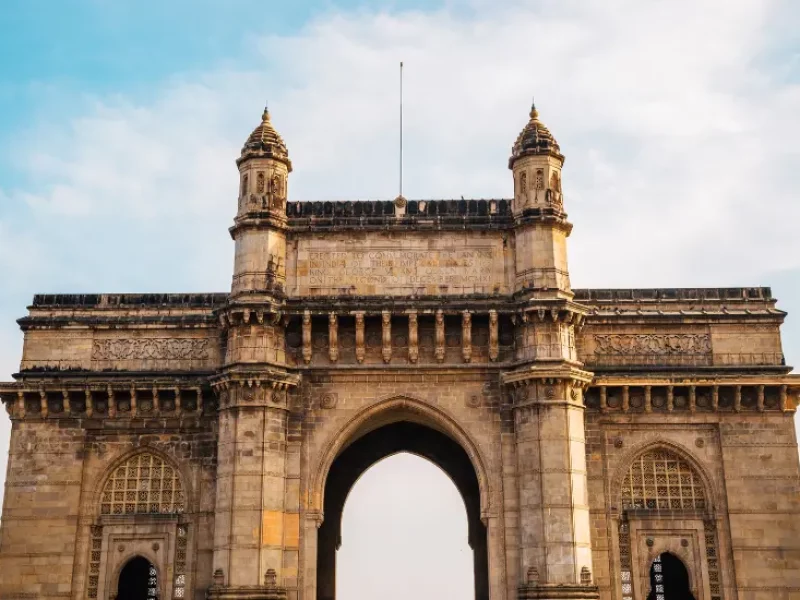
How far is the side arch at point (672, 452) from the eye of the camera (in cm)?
2730

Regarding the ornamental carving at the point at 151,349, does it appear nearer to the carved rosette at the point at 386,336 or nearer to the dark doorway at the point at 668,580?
the carved rosette at the point at 386,336

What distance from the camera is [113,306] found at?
1159 inches

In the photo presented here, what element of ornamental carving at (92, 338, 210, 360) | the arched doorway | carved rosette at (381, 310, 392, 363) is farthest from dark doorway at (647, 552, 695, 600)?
ornamental carving at (92, 338, 210, 360)

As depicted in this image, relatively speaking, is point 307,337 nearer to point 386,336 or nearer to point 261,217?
point 386,336

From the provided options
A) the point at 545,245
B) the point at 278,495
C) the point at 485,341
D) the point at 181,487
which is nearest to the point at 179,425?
the point at 181,487

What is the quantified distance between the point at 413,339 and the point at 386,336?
28.8 inches

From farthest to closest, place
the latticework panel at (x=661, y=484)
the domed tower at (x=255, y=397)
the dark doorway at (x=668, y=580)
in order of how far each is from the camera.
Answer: the dark doorway at (x=668, y=580) → the latticework panel at (x=661, y=484) → the domed tower at (x=255, y=397)

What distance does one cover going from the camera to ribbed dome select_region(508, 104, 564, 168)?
28.2 m

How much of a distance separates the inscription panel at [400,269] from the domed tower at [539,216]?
37.4 inches

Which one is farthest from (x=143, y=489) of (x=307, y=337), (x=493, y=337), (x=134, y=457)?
(x=493, y=337)

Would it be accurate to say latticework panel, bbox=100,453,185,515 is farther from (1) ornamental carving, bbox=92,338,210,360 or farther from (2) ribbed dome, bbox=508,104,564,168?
(2) ribbed dome, bbox=508,104,564,168

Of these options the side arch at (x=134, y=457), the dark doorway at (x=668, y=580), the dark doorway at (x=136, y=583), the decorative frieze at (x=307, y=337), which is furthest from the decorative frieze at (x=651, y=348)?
the dark doorway at (x=136, y=583)

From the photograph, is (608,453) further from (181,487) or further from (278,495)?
(181,487)

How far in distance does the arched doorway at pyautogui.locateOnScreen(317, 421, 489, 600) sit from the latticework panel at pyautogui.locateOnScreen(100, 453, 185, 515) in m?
5.95
